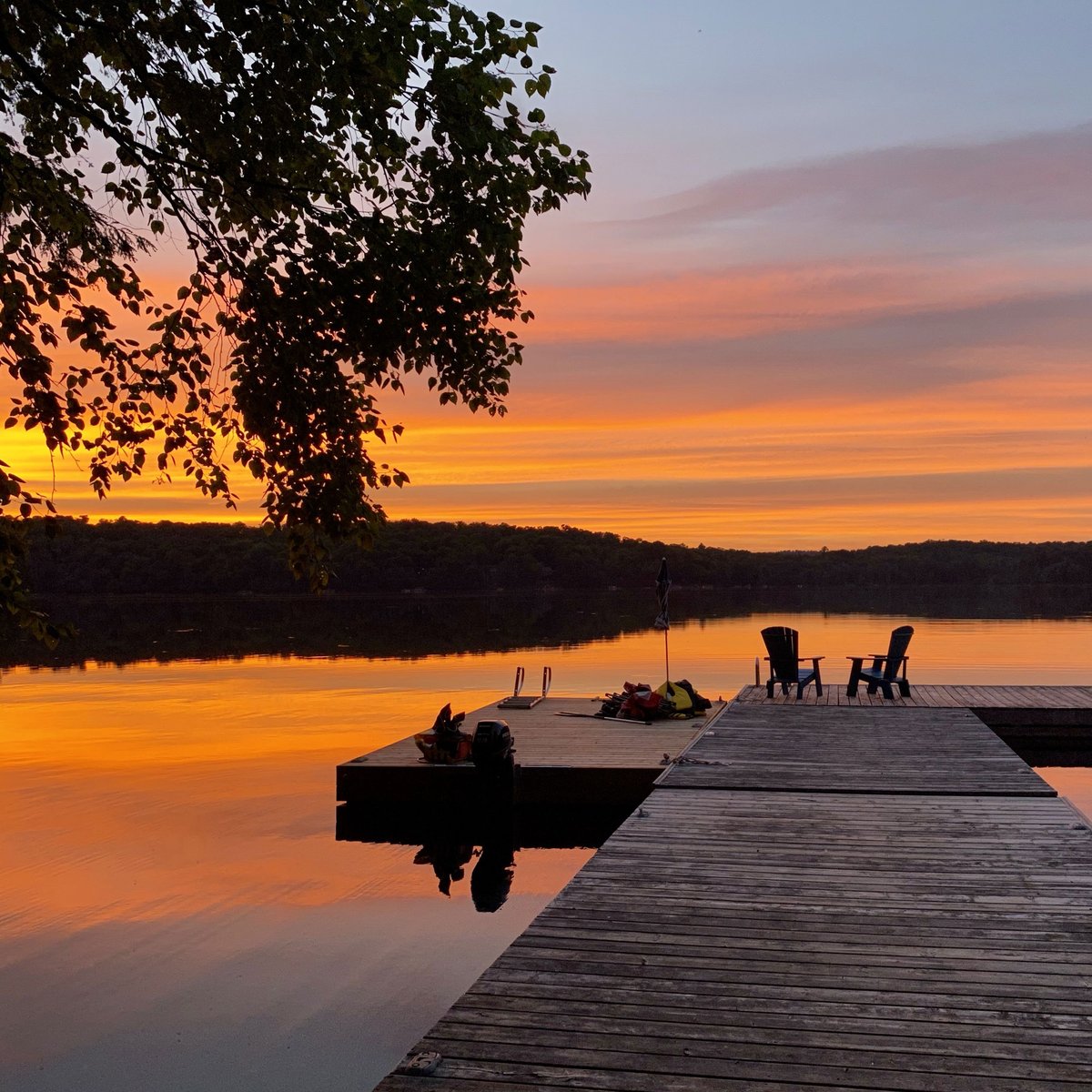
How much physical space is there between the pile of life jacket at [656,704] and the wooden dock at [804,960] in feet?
25.6

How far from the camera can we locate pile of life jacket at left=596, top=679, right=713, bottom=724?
17.7 metres

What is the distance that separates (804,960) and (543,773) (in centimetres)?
864

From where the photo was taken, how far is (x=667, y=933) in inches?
234

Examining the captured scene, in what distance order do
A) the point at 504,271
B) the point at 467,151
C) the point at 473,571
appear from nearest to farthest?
the point at 467,151 → the point at 504,271 → the point at 473,571

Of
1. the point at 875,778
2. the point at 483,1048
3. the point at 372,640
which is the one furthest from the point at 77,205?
the point at 372,640

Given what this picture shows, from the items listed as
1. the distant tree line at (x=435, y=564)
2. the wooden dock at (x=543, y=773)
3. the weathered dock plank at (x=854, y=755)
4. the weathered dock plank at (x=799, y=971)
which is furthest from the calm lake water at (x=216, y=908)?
the distant tree line at (x=435, y=564)

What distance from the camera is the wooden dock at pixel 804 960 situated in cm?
432

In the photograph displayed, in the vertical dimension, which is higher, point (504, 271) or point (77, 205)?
point (77, 205)

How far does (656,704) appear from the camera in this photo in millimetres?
17672

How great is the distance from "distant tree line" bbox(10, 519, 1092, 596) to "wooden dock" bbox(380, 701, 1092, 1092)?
8881 centimetres

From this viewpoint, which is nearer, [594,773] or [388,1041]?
[388,1041]

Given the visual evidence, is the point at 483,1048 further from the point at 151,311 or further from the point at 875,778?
the point at 875,778

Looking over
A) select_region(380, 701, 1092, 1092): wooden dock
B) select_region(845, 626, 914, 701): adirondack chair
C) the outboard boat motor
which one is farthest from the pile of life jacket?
select_region(380, 701, 1092, 1092): wooden dock

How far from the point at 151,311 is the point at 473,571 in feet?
354
